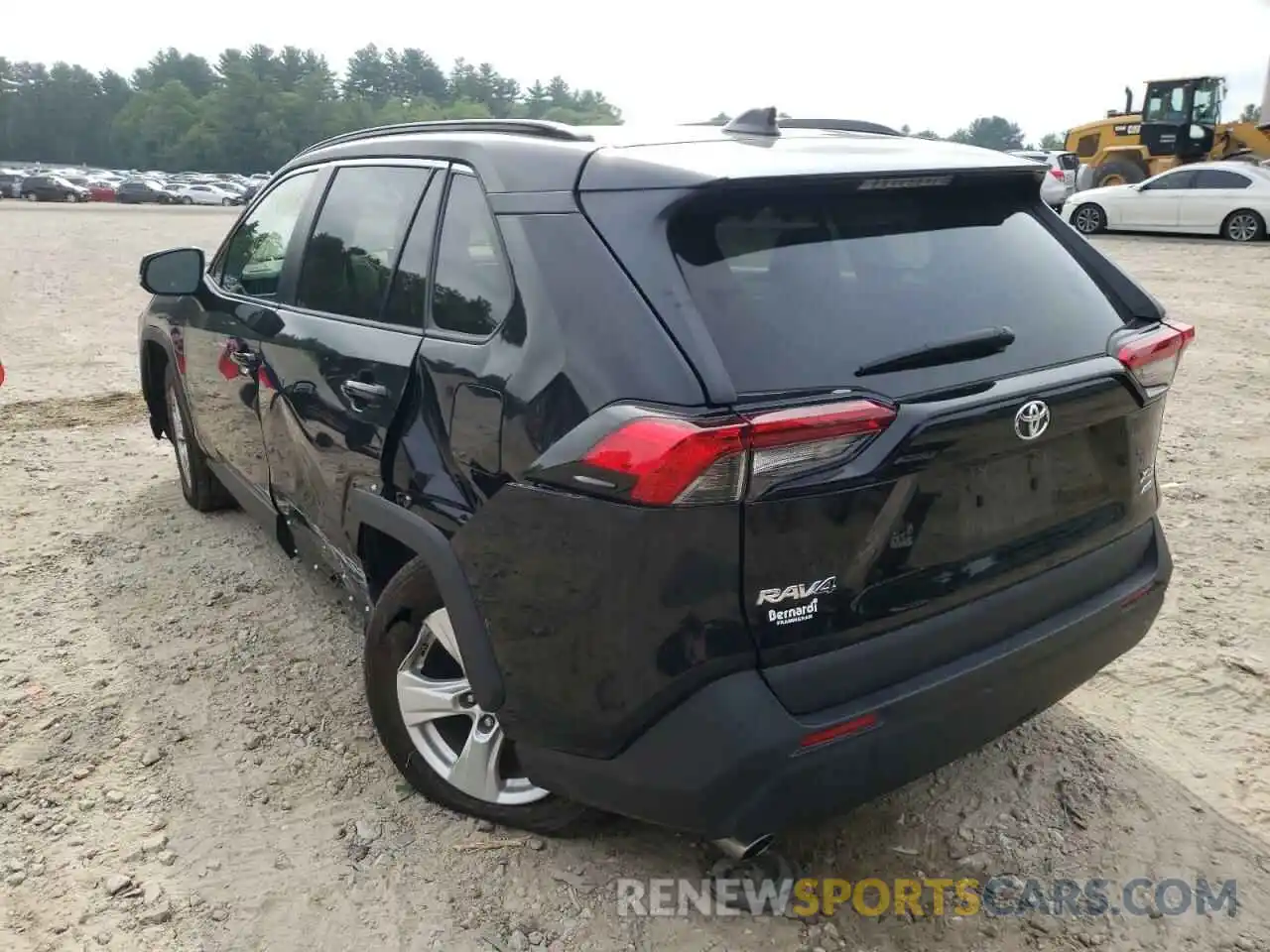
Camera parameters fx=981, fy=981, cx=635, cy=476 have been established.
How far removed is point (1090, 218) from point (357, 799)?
2051cm

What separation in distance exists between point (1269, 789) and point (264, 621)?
3464mm

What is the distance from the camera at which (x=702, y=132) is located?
250cm

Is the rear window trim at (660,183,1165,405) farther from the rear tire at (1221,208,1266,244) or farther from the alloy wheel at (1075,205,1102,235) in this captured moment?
the alloy wheel at (1075,205,1102,235)

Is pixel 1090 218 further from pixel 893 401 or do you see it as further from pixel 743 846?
pixel 743 846

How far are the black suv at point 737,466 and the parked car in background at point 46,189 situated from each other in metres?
60.8

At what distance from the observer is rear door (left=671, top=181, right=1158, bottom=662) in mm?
1914

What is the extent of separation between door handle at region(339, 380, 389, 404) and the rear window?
1.05 meters

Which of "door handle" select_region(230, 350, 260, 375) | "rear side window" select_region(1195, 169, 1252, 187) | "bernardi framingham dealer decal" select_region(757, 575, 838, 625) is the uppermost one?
"door handle" select_region(230, 350, 260, 375)

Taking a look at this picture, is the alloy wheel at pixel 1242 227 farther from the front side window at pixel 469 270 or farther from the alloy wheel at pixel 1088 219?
the front side window at pixel 469 270

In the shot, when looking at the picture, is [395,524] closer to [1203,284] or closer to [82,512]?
[82,512]

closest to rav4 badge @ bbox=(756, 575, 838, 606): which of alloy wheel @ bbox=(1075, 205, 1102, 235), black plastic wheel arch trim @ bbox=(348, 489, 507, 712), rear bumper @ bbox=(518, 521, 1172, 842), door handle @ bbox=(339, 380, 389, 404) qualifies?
rear bumper @ bbox=(518, 521, 1172, 842)

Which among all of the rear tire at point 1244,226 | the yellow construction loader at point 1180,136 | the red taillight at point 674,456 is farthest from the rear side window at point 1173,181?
the red taillight at point 674,456

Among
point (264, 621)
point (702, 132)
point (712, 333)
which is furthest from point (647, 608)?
point (264, 621)

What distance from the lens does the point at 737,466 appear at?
184 centimetres
